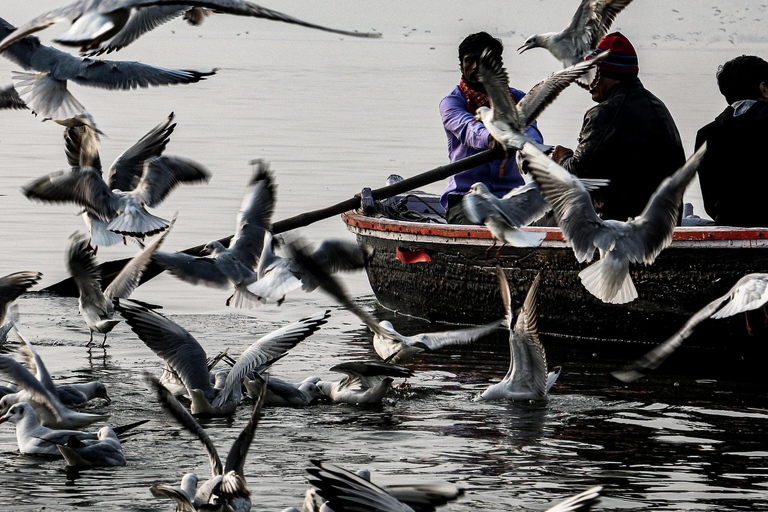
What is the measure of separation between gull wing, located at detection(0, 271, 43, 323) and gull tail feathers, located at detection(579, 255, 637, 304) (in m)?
3.52

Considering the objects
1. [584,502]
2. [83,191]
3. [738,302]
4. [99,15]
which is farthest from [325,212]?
[584,502]

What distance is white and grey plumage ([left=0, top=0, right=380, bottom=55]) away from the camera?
670cm

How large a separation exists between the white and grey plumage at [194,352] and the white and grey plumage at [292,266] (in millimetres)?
282

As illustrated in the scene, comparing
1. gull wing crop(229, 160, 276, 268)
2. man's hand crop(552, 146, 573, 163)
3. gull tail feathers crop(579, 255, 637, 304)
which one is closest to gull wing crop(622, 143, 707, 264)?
gull tail feathers crop(579, 255, 637, 304)

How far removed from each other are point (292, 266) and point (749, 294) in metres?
2.85

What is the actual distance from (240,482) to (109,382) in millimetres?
3883

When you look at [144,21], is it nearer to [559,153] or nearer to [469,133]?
[469,133]

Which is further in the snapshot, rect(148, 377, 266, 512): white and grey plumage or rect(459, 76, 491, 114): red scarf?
rect(459, 76, 491, 114): red scarf

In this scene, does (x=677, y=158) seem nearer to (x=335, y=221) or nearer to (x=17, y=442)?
(x=17, y=442)

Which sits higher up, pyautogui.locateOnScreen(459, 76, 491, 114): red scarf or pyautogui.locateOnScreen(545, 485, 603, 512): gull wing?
pyautogui.locateOnScreen(459, 76, 491, 114): red scarf

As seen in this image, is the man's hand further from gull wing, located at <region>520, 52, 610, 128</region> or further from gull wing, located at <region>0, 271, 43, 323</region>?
gull wing, located at <region>0, 271, 43, 323</region>

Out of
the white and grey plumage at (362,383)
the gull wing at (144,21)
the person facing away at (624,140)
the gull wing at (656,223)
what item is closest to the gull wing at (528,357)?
the white and grey plumage at (362,383)

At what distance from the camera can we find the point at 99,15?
6.99m

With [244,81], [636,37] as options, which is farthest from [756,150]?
[636,37]
